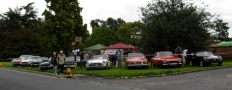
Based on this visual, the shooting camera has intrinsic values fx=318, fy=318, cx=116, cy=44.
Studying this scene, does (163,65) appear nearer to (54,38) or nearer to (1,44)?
(54,38)

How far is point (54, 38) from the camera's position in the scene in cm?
4097

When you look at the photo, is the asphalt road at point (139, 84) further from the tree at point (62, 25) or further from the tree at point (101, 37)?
the tree at point (101, 37)

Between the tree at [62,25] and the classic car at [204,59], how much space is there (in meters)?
18.1

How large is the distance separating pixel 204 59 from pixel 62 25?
2198cm

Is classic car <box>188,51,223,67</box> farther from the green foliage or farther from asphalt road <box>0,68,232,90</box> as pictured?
the green foliage

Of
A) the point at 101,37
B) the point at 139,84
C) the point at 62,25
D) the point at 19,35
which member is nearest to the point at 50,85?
the point at 139,84

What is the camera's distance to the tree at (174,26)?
30234mm

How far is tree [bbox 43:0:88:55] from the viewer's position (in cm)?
4131

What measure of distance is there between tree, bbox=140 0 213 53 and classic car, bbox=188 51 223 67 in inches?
121

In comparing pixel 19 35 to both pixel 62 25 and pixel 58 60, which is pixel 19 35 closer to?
pixel 62 25

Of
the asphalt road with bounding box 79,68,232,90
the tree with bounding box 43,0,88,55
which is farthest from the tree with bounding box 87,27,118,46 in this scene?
the asphalt road with bounding box 79,68,232,90

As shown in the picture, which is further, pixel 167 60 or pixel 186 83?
pixel 167 60

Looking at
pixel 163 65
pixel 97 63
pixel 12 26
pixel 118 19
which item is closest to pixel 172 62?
pixel 163 65

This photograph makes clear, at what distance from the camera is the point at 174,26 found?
3030cm
